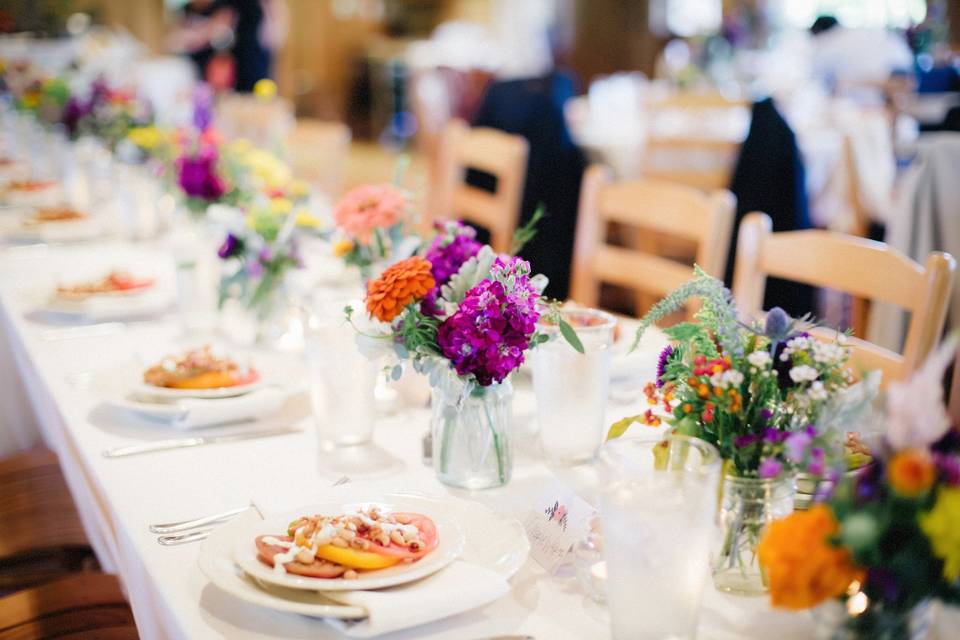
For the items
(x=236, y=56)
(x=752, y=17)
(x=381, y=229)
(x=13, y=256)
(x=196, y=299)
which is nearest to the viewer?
(x=381, y=229)

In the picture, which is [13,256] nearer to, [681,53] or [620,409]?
[620,409]

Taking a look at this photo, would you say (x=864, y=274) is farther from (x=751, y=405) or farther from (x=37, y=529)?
(x=37, y=529)

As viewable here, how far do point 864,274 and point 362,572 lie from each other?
3.66 ft

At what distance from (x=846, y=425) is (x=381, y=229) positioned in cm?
94

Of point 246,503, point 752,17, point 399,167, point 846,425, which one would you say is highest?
point 752,17

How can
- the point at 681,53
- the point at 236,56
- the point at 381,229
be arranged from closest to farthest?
the point at 381,229 < the point at 236,56 < the point at 681,53

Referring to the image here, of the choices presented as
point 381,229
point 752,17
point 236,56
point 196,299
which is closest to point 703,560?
point 381,229

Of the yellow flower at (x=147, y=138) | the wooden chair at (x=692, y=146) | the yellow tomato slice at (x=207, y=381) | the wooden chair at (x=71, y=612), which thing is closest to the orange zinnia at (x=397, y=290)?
the yellow tomato slice at (x=207, y=381)

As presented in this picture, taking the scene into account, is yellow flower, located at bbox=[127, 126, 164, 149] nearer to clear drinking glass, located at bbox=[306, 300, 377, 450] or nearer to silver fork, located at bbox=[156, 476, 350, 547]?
clear drinking glass, located at bbox=[306, 300, 377, 450]

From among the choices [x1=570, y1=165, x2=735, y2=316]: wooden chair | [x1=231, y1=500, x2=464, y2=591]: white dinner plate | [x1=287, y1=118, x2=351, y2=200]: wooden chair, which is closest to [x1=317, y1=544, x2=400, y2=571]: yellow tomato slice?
[x1=231, y1=500, x2=464, y2=591]: white dinner plate

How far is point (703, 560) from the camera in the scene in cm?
83

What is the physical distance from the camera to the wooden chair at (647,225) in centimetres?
201

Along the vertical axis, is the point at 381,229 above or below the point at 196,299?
above

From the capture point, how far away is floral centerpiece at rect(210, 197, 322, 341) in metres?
1.74
